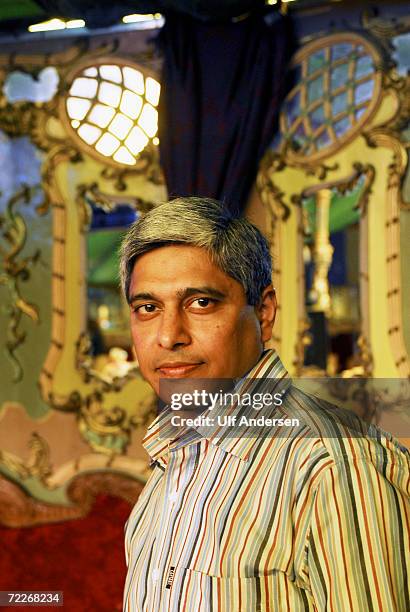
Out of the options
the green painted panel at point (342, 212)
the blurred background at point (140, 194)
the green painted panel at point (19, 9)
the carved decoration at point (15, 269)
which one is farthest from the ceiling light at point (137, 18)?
the green painted panel at point (342, 212)

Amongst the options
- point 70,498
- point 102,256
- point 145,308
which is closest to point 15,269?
point 102,256

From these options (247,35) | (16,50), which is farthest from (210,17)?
(16,50)

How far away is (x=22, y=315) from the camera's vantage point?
2.41m

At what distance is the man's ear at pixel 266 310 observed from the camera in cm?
92

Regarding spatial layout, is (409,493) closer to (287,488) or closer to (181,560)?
(287,488)

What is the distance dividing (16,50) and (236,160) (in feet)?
2.91

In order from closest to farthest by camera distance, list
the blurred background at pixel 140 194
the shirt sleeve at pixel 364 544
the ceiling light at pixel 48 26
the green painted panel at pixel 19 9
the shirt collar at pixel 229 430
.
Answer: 1. the shirt sleeve at pixel 364 544
2. the shirt collar at pixel 229 430
3. the blurred background at pixel 140 194
4. the green painted panel at pixel 19 9
5. the ceiling light at pixel 48 26

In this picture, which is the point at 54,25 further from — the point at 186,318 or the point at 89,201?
the point at 186,318

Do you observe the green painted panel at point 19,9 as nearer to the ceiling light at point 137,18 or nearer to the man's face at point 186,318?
the ceiling light at point 137,18

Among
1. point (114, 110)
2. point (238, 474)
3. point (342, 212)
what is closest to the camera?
point (238, 474)

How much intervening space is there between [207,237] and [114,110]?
5.04 ft

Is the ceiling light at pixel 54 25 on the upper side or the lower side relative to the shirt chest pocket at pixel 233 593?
A: upper

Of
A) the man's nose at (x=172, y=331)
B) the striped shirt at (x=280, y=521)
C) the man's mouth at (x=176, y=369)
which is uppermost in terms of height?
the man's nose at (x=172, y=331)

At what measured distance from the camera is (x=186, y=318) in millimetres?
873
